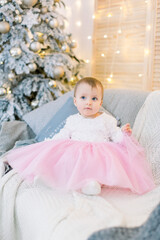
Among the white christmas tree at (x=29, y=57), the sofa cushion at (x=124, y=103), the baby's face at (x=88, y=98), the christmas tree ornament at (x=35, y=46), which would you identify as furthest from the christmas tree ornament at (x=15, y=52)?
the baby's face at (x=88, y=98)

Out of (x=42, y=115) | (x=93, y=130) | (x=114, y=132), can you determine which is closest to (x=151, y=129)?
(x=114, y=132)

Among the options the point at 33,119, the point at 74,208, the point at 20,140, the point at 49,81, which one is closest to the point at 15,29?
the point at 49,81

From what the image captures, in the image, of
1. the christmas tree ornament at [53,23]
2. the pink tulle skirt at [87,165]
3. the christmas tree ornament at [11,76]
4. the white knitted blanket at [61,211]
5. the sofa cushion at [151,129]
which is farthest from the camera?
the christmas tree ornament at [53,23]

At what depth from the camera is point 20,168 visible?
1.41 meters

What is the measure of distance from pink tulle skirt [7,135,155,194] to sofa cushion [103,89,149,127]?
0.48m

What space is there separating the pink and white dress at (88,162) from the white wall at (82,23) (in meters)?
2.23

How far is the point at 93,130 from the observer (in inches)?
62.7

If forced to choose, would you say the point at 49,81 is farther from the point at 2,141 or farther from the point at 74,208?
the point at 74,208

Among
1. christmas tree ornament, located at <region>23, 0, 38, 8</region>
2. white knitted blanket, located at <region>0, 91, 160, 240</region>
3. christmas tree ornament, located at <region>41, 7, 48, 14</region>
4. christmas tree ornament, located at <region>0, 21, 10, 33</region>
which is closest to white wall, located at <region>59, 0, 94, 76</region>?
christmas tree ornament, located at <region>41, 7, 48, 14</region>

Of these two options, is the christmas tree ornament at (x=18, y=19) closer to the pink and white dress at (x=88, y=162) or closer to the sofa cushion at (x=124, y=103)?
the sofa cushion at (x=124, y=103)

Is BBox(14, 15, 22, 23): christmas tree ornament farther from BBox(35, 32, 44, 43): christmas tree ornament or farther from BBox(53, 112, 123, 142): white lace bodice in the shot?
BBox(53, 112, 123, 142): white lace bodice

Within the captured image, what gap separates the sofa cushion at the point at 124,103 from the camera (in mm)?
1927

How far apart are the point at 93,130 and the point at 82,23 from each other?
2.48 meters

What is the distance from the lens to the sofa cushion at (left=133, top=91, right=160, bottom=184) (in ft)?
5.03
